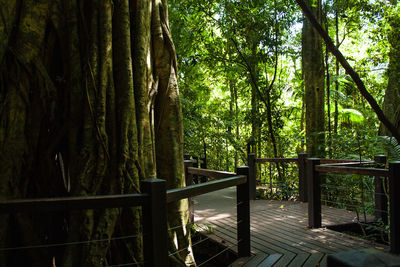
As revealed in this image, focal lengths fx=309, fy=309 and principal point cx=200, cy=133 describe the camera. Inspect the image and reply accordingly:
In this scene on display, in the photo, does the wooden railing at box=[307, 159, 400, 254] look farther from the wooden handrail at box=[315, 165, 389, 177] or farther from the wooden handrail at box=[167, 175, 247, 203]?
the wooden handrail at box=[167, 175, 247, 203]

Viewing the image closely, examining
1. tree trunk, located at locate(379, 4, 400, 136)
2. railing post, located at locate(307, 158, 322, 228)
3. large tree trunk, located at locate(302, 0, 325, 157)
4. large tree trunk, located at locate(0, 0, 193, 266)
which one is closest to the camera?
large tree trunk, located at locate(0, 0, 193, 266)

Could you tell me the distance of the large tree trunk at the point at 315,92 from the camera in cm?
802

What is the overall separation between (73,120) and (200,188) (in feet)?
4.54

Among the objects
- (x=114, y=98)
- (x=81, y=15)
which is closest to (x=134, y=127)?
(x=114, y=98)

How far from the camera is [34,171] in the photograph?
9.53 ft

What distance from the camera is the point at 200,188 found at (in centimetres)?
279

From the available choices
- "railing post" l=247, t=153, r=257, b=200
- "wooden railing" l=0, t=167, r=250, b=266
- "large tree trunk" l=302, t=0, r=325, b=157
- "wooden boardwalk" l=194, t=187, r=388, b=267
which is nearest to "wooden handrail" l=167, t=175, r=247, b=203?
"wooden railing" l=0, t=167, r=250, b=266

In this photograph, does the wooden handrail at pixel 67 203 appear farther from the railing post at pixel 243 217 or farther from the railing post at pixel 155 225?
the railing post at pixel 243 217

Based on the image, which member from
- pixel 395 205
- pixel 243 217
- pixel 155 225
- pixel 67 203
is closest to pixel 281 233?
pixel 243 217

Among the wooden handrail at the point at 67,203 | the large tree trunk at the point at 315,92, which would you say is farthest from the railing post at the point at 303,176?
the wooden handrail at the point at 67,203

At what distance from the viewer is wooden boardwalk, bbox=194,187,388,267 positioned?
3.59 m

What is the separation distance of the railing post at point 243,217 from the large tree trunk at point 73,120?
105cm

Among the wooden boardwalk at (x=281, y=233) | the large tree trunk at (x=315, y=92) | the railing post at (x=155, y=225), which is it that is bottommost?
the wooden boardwalk at (x=281, y=233)

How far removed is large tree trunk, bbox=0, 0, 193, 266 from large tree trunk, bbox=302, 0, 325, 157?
579 cm
